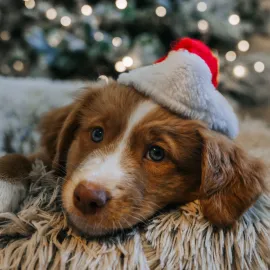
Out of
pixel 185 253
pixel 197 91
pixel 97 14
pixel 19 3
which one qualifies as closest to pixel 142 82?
pixel 197 91

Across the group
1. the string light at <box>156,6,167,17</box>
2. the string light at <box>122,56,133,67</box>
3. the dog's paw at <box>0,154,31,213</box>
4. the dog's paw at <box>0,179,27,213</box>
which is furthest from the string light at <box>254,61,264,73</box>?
the dog's paw at <box>0,179,27,213</box>

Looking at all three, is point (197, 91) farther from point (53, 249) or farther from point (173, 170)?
point (53, 249)

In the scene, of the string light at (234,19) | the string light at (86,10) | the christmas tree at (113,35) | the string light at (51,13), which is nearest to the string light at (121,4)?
the christmas tree at (113,35)

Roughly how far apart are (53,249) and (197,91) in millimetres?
707

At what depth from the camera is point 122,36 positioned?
3.20 m

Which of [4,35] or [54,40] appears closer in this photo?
[54,40]

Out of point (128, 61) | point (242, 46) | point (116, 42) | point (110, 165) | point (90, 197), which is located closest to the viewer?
point (90, 197)

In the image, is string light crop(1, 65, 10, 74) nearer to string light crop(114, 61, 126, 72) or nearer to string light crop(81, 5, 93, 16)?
string light crop(81, 5, 93, 16)

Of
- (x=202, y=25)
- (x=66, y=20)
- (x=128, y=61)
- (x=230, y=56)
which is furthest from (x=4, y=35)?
(x=230, y=56)

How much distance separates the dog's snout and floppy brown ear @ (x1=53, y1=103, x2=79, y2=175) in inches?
14.3

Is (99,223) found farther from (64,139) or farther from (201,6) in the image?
(201,6)

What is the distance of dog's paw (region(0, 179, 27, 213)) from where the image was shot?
4.48ft

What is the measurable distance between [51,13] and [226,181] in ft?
7.86

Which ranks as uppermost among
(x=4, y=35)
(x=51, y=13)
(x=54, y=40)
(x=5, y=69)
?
(x=51, y=13)
